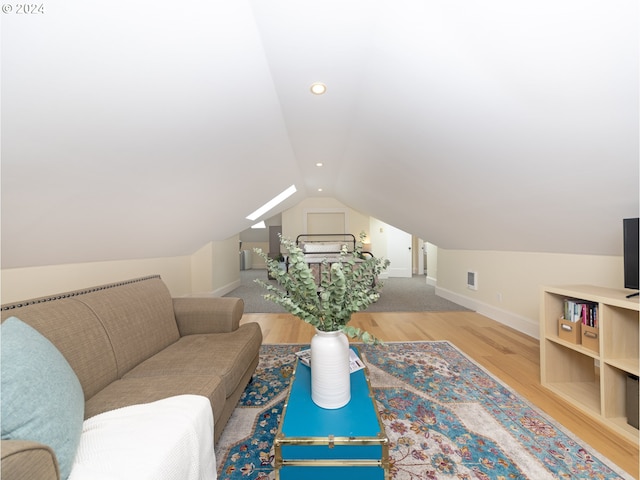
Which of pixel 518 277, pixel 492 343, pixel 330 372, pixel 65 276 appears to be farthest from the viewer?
pixel 518 277

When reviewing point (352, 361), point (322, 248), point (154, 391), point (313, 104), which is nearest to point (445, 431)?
point (352, 361)

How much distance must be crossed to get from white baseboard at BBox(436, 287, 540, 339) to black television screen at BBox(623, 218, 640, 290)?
143cm

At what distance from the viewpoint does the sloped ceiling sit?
1147 mm

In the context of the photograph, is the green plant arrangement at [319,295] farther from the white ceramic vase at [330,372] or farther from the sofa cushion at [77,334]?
the sofa cushion at [77,334]

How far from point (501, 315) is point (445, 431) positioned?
247 cm

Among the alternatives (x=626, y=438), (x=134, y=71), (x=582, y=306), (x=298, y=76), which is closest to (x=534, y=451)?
(x=626, y=438)

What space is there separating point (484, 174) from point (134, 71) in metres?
2.40

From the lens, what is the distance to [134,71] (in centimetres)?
136

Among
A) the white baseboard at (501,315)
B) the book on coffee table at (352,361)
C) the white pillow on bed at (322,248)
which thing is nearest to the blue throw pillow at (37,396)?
→ the book on coffee table at (352,361)

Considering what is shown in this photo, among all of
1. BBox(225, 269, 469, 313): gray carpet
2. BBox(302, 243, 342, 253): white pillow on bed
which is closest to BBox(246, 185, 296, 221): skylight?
BBox(302, 243, 342, 253): white pillow on bed

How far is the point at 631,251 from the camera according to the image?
168cm

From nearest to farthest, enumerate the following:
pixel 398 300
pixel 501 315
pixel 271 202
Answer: pixel 501 315 → pixel 398 300 → pixel 271 202

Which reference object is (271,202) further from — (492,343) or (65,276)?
(492,343)

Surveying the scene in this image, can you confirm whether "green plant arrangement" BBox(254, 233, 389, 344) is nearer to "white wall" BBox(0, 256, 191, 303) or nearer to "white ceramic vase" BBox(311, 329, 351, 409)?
"white ceramic vase" BBox(311, 329, 351, 409)
